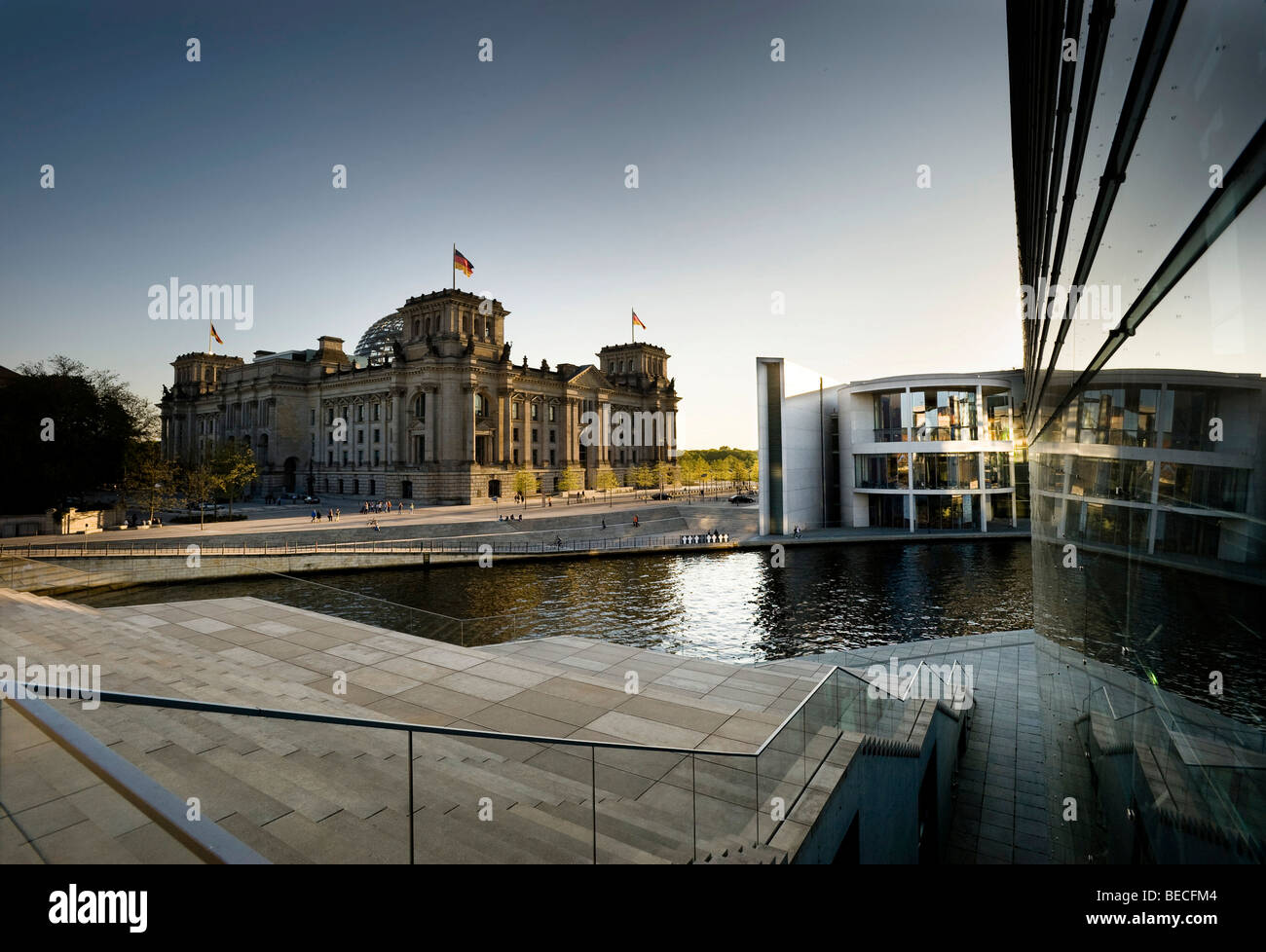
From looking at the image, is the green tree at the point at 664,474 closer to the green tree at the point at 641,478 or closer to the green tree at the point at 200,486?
the green tree at the point at 641,478

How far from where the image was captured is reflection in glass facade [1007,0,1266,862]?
8.55ft

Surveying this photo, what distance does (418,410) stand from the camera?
71.1 metres

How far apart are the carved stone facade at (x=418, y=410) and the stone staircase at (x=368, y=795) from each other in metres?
63.4

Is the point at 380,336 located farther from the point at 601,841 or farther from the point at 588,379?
the point at 601,841

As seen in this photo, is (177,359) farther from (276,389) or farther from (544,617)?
(544,617)

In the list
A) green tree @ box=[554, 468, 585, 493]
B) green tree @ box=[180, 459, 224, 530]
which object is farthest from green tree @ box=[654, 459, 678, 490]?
green tree @ box=[180, 459, 224, 530]

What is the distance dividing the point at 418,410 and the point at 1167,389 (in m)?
73.7

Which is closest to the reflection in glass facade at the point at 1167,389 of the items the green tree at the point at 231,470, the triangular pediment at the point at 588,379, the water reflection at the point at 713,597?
the water reflection at the point at 713,597

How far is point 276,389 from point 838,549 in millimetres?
74893

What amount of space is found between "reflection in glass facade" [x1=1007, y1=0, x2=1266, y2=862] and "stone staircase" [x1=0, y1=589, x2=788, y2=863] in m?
3.27

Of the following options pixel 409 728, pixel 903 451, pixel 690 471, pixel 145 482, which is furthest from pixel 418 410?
pixel 409 728
